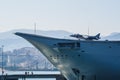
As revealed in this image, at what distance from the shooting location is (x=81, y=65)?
5478 centimetres

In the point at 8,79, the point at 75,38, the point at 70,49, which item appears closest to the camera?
the point at 70,49

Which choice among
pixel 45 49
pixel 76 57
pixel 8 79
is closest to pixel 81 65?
pixel 76 57

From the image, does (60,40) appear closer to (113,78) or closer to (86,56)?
(86,56)

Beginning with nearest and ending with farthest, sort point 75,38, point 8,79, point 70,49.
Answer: point 70,49
point 75,38
point 8,79

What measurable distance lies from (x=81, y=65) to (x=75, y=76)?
7.66 ft

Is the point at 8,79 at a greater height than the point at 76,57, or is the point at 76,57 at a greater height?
the point at 76,57

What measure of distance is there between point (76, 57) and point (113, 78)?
548 cm

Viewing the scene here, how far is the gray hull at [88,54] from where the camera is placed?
5353 cm

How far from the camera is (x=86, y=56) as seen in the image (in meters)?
53.5

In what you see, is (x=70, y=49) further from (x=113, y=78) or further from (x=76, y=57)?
(x=113, y=78)

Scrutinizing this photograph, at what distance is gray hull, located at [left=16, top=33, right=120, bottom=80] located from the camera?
53.5 meters

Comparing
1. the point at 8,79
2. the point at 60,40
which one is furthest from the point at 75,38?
the point at 8,79

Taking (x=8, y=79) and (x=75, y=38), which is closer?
(x=75, y=38)

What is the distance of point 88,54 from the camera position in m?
53.5
